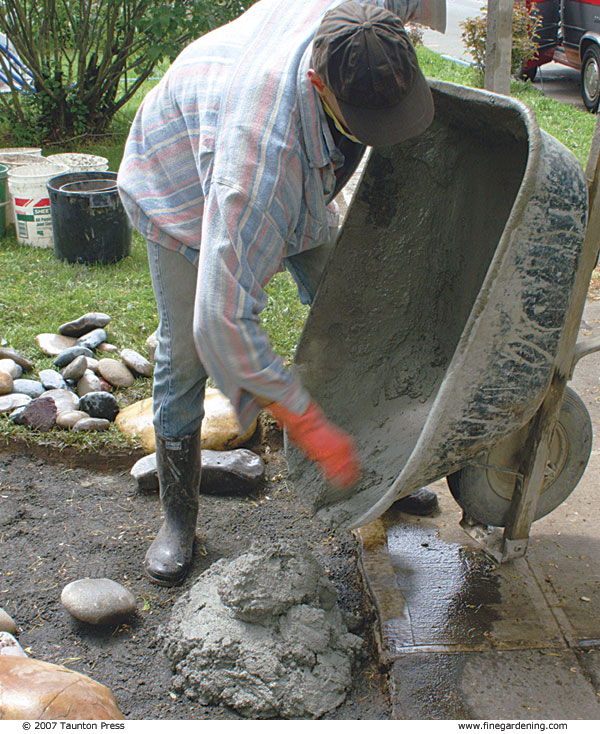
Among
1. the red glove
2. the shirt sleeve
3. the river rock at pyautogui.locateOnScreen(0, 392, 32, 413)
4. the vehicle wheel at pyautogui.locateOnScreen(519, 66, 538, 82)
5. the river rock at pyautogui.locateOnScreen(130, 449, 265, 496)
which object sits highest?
→ the shirt sleeve

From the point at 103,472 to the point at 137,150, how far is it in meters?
1.48

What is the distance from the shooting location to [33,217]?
5191 millimetres

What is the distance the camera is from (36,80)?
736 centimetres

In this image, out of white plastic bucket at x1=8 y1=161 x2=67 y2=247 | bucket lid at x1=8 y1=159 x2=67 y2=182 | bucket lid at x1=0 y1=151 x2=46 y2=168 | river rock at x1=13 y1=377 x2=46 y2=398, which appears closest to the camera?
river rock at x1=13 y1=377 x2=46 y2=398

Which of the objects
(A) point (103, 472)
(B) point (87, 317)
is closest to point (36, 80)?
(B) point (87, 317)

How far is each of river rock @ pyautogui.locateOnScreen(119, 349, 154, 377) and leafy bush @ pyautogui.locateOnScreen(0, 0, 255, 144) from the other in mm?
3900

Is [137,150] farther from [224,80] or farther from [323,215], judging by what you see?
[323,215]

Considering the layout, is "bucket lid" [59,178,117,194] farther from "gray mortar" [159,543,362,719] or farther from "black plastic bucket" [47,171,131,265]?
"gray mortar" [159,543,362,719]

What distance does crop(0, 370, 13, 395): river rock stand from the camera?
10.9 ft

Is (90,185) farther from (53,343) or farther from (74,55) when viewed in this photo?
(74,55)

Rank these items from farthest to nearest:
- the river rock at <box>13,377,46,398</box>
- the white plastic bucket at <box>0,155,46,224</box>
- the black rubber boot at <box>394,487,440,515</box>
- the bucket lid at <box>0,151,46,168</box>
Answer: the bucket lid at <box>0,151,46,168</box>, the white plastic bucket at <box>0,155,46,224</box>, the river rock at <box>13,377,46,398</box>, the black rubber boot at <box>394,487,440,515</box>

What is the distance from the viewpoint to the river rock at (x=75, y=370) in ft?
11.3

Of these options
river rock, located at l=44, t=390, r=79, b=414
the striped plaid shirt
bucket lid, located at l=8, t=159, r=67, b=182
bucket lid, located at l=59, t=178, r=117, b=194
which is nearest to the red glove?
the striped plaid shirt

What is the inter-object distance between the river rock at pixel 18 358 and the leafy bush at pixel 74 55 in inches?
153
